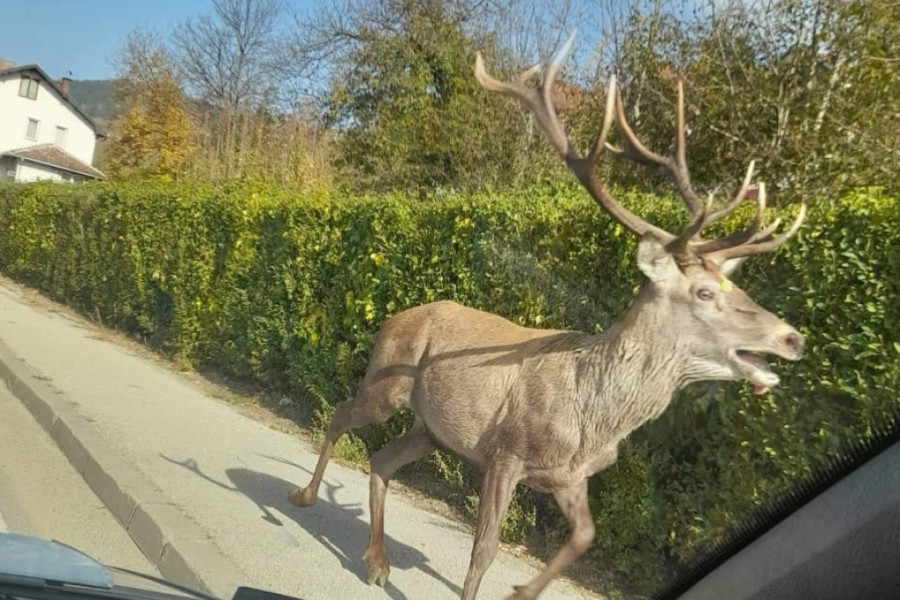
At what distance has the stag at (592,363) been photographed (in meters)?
4.22

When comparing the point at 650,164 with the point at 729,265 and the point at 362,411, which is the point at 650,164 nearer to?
the point at 729,265

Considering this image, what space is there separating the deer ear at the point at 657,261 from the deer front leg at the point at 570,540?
111 centimetres

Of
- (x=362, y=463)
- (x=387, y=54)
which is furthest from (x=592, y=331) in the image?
(x=387, y=54)

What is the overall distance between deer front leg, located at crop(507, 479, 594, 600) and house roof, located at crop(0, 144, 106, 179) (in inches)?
2069

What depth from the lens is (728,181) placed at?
9031 millimetres

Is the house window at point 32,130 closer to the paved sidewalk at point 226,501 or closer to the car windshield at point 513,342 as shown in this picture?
the car windshield at point 513,342

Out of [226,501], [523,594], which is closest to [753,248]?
[523,594]

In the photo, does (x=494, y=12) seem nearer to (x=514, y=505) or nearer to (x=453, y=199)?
(x=453, y=199)

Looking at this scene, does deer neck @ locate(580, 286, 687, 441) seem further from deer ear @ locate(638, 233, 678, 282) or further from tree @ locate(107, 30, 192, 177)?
tree @ locate(107, 30, 192, 177)

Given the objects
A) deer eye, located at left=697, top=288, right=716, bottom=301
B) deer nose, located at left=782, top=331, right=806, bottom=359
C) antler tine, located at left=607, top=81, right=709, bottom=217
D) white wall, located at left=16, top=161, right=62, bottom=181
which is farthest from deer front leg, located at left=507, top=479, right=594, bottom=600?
white wall, located at left=16, top=161, right=62, bottom=181

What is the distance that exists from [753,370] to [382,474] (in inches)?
103

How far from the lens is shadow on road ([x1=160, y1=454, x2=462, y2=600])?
586 cm

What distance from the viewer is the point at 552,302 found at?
6.34 metres

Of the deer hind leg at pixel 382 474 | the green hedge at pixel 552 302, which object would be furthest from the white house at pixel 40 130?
the deer hind leg at pixel 382 474
